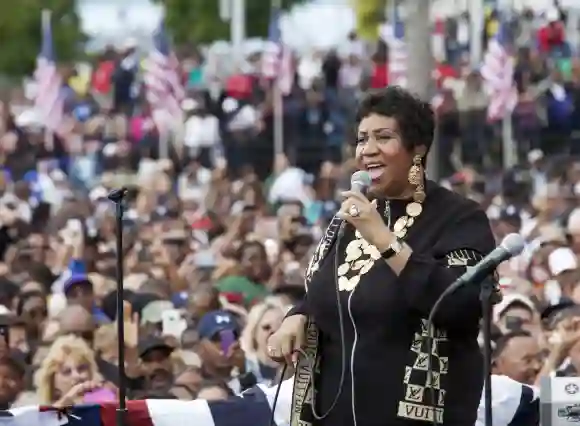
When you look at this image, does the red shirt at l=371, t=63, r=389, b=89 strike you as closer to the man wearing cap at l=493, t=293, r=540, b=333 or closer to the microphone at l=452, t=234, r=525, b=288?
the man wearing cap at l=493, t=293, r=540, b=333

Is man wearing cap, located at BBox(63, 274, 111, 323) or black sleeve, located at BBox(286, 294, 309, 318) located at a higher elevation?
man wearing cap, located at BBox(63, 274, 111, 323)

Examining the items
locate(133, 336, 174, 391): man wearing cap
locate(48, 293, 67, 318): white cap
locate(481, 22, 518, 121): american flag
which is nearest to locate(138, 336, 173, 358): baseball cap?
locate(133, 336, 174, 391): man wearing cap

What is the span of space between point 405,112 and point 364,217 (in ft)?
1.77

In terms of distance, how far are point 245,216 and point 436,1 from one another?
1575 centimetres

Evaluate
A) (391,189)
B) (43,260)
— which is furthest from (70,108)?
(391,189)

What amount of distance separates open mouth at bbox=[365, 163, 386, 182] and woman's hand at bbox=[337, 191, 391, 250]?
0.91 ft

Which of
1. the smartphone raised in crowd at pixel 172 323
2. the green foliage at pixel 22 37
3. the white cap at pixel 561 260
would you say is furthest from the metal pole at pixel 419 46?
the green foliage at pixel 22 37

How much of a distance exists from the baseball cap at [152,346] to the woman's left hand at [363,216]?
15.9ft

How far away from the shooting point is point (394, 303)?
5.48 metres

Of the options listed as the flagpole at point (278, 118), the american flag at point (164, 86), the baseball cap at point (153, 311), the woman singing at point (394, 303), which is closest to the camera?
the woman singing at point (394, 303)

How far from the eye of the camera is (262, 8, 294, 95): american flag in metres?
25.4

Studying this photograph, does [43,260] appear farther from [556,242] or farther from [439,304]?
[439,304]

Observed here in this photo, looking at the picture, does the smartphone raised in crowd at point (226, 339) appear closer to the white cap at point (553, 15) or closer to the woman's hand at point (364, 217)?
the woman's hand at point (364, 217)

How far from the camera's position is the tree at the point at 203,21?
43.4 meters
